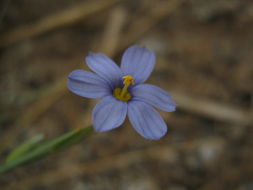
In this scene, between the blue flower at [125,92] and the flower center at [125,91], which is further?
the flower center at [125,91]

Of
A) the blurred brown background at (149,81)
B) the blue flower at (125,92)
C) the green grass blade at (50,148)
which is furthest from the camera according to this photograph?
the blurred brown background at (149,81)

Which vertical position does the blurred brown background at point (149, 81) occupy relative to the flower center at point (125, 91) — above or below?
below

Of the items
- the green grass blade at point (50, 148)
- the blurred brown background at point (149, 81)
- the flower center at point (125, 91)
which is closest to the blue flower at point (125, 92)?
the flower center at point (125, 91)

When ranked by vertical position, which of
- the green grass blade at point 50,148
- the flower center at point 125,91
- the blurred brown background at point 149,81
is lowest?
the blurred brown background at point 149,81

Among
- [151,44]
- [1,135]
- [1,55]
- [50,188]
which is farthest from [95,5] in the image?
[50,188]

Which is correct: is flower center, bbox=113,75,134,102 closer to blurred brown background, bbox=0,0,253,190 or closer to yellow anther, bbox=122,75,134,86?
yellow anther, bbox=122,75,134,86

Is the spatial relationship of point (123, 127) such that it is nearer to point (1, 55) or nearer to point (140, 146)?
point (140, 146)

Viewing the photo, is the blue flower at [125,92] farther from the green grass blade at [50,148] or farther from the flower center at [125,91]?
the green grass blade at [50,148]
